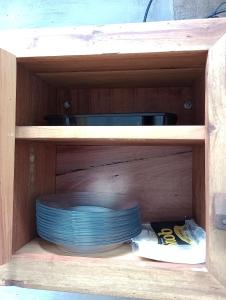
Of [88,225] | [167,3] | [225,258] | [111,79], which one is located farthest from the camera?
[167,3]

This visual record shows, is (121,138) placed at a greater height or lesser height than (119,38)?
lesser

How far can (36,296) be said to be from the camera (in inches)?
34.2

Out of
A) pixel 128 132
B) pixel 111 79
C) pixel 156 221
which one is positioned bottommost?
pixel 156 221

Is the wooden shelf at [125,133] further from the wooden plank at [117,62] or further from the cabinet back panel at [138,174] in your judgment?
the cabinet back panel at [138,174]

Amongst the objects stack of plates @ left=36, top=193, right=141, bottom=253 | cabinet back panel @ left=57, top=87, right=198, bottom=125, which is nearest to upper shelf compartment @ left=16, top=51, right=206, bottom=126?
cabinet back panel @ left=57, top=87, right=198, bottom=125

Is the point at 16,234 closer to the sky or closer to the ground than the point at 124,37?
closer to the ground

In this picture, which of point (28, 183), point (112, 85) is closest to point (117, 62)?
point (112, 85)

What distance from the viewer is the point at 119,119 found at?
60 cm

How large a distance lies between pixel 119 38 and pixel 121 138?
0.53 ft

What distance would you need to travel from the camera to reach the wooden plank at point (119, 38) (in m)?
0.50

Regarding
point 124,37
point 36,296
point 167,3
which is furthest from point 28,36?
point 36,296

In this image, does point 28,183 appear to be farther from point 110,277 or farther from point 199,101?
point 199,101

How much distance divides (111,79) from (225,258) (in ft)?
1.41

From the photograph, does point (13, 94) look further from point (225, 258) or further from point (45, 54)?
point (225, 258)
